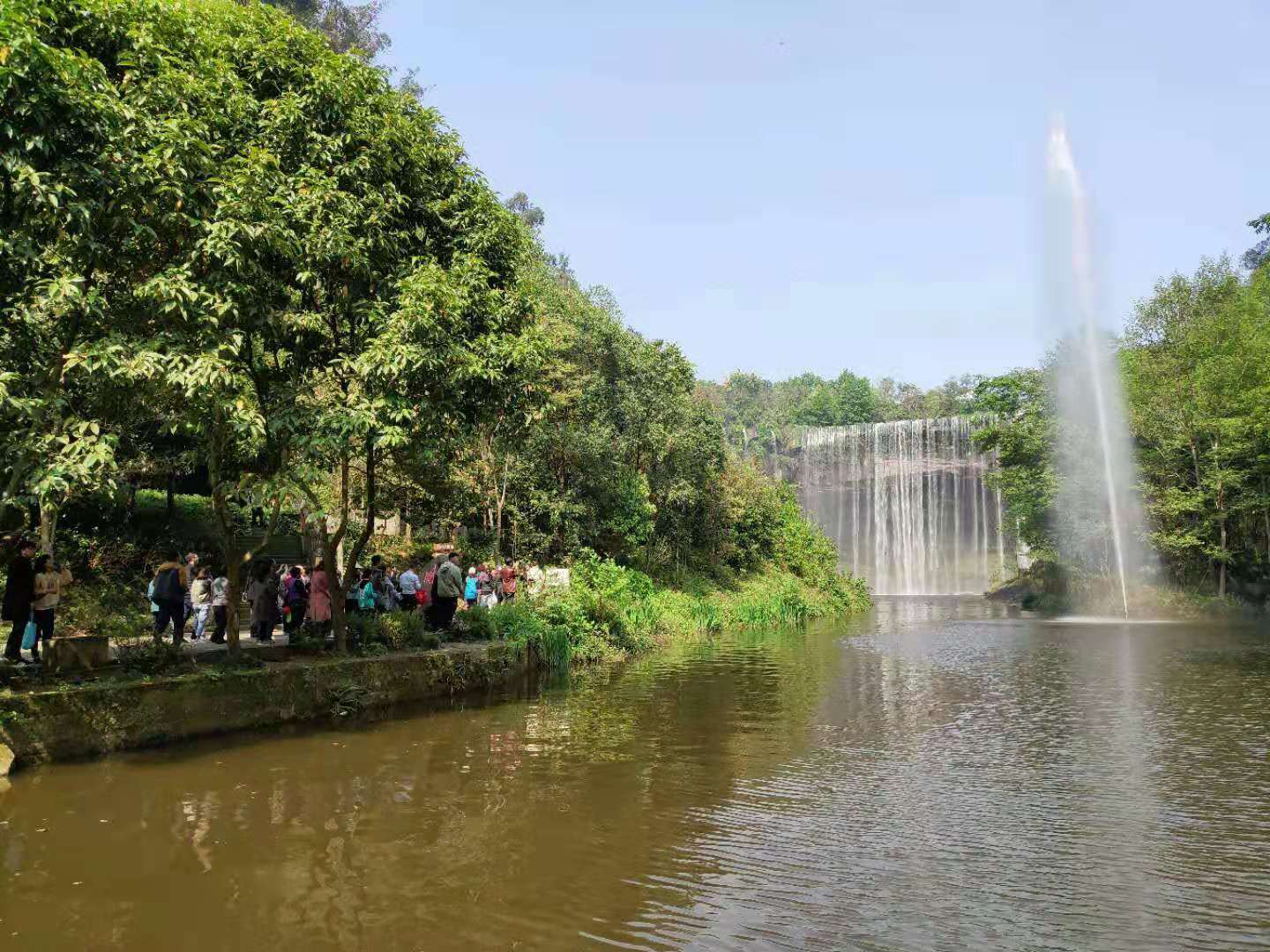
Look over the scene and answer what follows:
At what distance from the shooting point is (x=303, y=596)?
1723cm

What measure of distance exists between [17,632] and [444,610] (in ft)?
21.0

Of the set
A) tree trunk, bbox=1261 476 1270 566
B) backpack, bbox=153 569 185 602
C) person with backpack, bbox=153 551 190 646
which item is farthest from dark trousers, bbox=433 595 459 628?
tree trunk, bbox=1261 476 1270 566

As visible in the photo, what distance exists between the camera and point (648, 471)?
31.7m

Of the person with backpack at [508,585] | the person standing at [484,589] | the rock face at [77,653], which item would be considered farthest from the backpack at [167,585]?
the person with backpack at [508,585]

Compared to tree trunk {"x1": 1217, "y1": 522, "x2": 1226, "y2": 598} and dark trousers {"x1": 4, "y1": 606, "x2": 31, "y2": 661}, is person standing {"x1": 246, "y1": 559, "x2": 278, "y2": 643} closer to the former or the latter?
dark trousers {"x1": 4, "y1": 606, "x2": 31, "y2": 661}

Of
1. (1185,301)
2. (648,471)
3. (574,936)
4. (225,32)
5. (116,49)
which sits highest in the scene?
(1185,301)

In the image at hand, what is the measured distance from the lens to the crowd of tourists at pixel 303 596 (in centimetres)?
1388

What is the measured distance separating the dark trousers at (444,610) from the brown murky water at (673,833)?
328 cm

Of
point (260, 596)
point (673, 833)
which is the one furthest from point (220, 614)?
point (673, 833)

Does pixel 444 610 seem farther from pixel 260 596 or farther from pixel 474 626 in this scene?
pixel 260 596

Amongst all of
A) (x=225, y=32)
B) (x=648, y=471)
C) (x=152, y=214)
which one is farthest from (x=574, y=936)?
(x=648, y=471)

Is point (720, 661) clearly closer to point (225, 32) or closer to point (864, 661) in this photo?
point (864, 661)

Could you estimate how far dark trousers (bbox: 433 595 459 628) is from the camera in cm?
1612

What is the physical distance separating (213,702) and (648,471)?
→ 2150 cm
